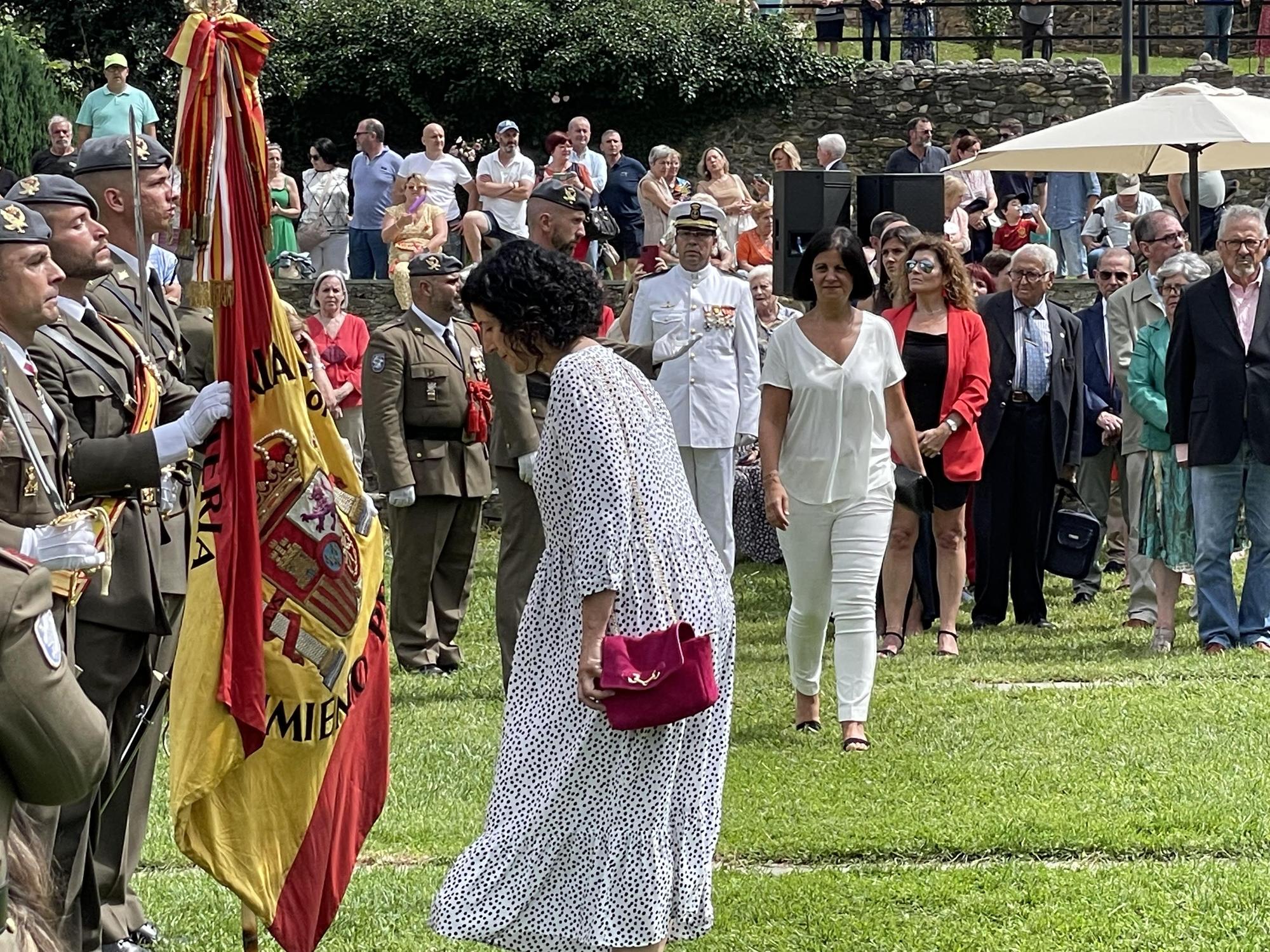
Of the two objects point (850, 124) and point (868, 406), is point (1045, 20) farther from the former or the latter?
point (868, 406)

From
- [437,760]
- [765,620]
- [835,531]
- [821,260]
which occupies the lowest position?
[765,620]

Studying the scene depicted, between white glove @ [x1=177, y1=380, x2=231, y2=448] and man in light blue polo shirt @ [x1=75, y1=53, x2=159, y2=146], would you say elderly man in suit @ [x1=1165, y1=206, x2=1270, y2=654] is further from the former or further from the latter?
man in light blue polo shirt @ [x1=75, y1=53, x2=159, y2=146]

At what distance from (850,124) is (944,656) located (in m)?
19.6

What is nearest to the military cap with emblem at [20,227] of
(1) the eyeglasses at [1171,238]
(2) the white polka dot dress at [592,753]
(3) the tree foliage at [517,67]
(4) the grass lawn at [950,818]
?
(2) the white polka dot dress at [592,753]

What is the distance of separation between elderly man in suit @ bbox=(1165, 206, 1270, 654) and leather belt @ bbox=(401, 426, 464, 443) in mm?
4053

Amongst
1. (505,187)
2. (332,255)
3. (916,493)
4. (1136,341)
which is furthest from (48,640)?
(332,255)

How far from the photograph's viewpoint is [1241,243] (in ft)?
36.6

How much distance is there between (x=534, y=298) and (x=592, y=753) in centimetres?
121

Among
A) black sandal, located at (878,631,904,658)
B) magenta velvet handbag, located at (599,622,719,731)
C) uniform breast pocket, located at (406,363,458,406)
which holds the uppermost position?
magenta velvet handbag, located at (599,622,719,731)

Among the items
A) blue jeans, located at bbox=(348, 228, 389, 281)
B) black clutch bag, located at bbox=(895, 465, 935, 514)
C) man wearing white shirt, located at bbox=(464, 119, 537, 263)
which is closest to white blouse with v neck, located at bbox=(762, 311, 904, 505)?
black clutch bag, located at bbox=(895, 465, 935, 514)

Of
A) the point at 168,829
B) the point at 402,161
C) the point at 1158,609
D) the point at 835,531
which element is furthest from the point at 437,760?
the point at 402,161

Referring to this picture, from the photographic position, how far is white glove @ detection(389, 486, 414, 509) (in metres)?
11.4

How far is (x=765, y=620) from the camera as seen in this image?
13.4 metres

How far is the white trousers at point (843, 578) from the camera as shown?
8.77m
